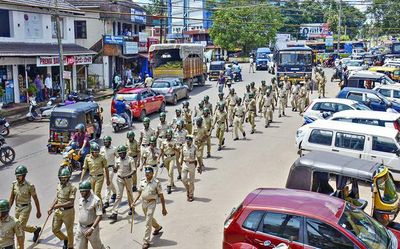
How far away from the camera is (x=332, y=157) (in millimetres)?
10008

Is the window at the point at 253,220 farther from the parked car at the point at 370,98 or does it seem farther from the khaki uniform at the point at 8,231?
the parked car at the point at 370,98

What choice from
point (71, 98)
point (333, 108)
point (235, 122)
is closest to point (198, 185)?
point (235, 122)

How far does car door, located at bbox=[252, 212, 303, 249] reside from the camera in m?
6.98

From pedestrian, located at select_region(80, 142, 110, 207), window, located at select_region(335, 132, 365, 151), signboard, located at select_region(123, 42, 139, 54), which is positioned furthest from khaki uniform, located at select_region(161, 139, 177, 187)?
signboard, located at select_region(123, 42, 139, 54)

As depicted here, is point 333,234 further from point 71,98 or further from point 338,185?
point 71,98

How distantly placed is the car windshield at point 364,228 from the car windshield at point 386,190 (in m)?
1.88

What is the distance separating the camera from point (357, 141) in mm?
12695

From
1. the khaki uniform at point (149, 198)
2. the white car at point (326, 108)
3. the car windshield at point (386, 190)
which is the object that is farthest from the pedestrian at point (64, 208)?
the white car at point (326, 108)

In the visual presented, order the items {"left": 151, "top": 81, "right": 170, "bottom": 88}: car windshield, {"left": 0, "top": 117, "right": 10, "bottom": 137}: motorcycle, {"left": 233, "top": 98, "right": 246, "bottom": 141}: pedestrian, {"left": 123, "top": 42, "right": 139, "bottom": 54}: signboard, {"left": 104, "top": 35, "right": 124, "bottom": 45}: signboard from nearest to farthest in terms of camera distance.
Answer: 1. {"left": 233, "top": 98, "right": 246, "bottom": 141}: pedestrian
2. {"left": 0, "top": 117, "right": 10, "bottom": 137}: motorcycle
3. {"left": 151, "top": 81, "right": 170, "bottom": 88}: car windshield
4. {"left": 104, "top": 35, "right": 124, "bottom": 45}: signboard
5. {"left": 123, "top": 42, "right": 139, "bottom": 54}: signboard

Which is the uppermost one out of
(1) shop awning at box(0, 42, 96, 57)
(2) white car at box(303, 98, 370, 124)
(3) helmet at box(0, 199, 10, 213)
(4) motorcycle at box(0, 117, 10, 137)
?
(1) shop awning at box(0, 42, 96, 57)

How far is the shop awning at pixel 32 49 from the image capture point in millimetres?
24531

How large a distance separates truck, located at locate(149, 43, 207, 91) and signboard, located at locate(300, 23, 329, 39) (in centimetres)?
4578

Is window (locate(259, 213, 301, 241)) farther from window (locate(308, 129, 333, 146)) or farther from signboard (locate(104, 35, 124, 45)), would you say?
signboard (locate(104, 35, 124, 45))

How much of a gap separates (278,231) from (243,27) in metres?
61.6
